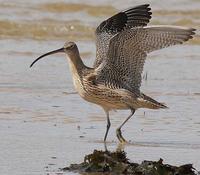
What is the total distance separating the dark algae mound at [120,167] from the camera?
21.6 feet

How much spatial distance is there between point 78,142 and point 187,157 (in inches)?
44.3

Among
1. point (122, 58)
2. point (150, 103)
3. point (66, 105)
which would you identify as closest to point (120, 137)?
point (150, 103)

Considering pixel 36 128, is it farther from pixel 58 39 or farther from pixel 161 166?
pixel 58 39

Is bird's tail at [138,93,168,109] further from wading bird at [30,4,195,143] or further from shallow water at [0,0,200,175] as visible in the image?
shallow water at [0,0,200,175]

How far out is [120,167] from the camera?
6695mm

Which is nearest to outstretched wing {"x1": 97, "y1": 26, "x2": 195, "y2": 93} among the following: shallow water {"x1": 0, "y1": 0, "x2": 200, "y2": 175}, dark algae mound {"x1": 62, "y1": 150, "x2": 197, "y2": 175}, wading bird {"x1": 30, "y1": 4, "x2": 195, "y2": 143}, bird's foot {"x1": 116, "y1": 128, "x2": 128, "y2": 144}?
wading bird {"x1": 30, "y1": 4, "x2": 195, "y2": 143}

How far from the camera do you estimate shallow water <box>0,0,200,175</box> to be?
7512mm

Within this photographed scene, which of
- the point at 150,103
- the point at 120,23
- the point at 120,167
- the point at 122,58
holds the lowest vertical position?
the point at 120,167

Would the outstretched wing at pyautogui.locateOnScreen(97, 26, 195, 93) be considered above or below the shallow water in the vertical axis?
above

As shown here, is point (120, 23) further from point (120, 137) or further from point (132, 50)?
point (120, 137)

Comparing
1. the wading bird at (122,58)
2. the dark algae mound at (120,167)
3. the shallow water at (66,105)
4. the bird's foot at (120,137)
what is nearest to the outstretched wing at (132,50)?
the wading bird at (122,58)

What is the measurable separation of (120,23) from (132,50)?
0.30 meters

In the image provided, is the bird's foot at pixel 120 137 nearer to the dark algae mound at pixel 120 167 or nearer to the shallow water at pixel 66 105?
the shallow water at pixel 66 105

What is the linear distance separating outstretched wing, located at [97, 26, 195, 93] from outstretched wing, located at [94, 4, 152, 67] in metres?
0.08
